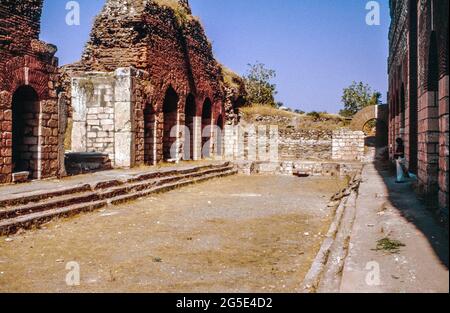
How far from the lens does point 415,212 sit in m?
6.61

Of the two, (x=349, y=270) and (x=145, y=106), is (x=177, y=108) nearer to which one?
(x=145, y=106)

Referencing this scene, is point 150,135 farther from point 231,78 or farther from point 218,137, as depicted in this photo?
point 231,78

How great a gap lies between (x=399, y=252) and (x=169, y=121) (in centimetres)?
1432

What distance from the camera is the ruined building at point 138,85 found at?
45.9 ft

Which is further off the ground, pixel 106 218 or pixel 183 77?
pixel 183 77

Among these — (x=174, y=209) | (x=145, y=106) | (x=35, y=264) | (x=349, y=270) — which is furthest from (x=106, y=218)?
(x=145, y=106)

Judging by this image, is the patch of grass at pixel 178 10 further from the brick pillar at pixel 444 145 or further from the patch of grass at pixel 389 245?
the patch of grass at pixel 389 245

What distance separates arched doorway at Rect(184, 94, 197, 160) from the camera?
1956cm

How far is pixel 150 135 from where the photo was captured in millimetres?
15742

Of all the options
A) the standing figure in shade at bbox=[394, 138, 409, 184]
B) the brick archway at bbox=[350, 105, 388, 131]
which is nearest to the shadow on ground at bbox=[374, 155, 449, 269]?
the standing figure in shade at bbox=[394, 138, 409, 184]

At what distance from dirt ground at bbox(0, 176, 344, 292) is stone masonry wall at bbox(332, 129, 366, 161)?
46.9ft

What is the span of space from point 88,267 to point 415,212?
486 centimetres

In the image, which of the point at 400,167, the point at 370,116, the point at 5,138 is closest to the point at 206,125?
the point at 370,116

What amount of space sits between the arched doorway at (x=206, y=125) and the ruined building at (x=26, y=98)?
10.9m
